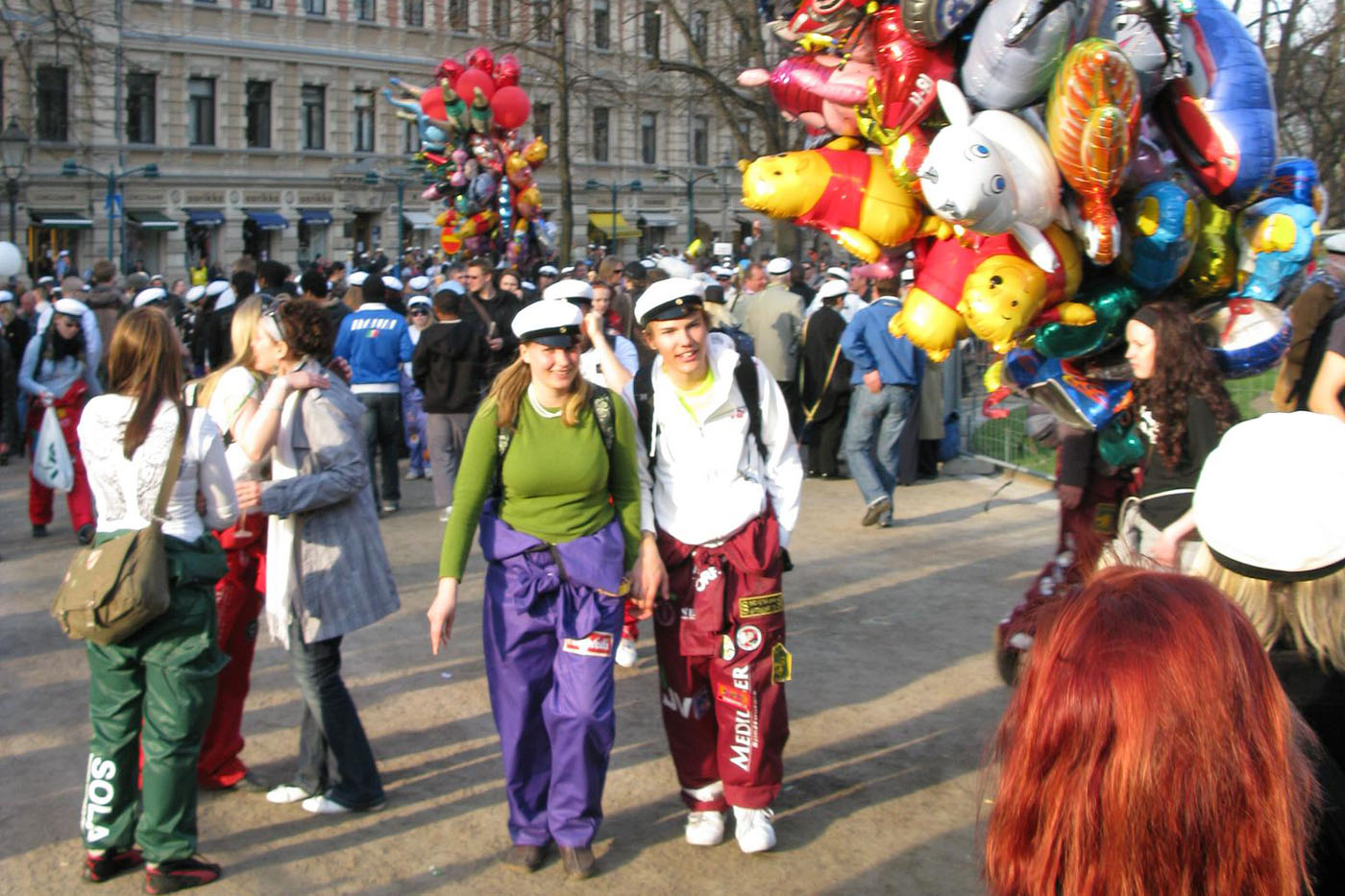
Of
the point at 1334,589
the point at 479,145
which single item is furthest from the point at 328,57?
the point at 1334,589

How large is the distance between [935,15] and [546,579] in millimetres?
2165

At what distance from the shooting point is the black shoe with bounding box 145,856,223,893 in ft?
14.4

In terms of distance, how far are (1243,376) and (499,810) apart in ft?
10.4

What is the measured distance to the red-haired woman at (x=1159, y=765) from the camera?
→ 60.6 inches

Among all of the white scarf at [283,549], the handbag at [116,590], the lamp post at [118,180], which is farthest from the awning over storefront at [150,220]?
the handbag at [116,590]

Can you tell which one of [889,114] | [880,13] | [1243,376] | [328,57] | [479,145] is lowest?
[1243,376]

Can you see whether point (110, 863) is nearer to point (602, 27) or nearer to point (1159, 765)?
point (1159, 765)

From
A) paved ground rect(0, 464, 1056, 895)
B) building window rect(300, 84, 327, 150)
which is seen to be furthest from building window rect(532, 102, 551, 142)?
paved ground rect(0, 464, 1056, 895)

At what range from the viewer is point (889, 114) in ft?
14.0

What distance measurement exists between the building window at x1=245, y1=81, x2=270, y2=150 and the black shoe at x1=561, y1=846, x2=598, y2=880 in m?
41.7

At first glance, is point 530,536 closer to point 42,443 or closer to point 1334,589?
point 1334,589

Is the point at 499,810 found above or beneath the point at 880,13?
beneath

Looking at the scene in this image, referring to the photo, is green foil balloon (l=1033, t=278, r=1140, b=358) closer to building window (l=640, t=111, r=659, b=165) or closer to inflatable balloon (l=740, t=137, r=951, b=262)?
inflatable balloon (l=740, t=137, r=951, b=262)

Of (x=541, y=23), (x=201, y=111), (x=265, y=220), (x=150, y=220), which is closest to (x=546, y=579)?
(x=541, y=23)
